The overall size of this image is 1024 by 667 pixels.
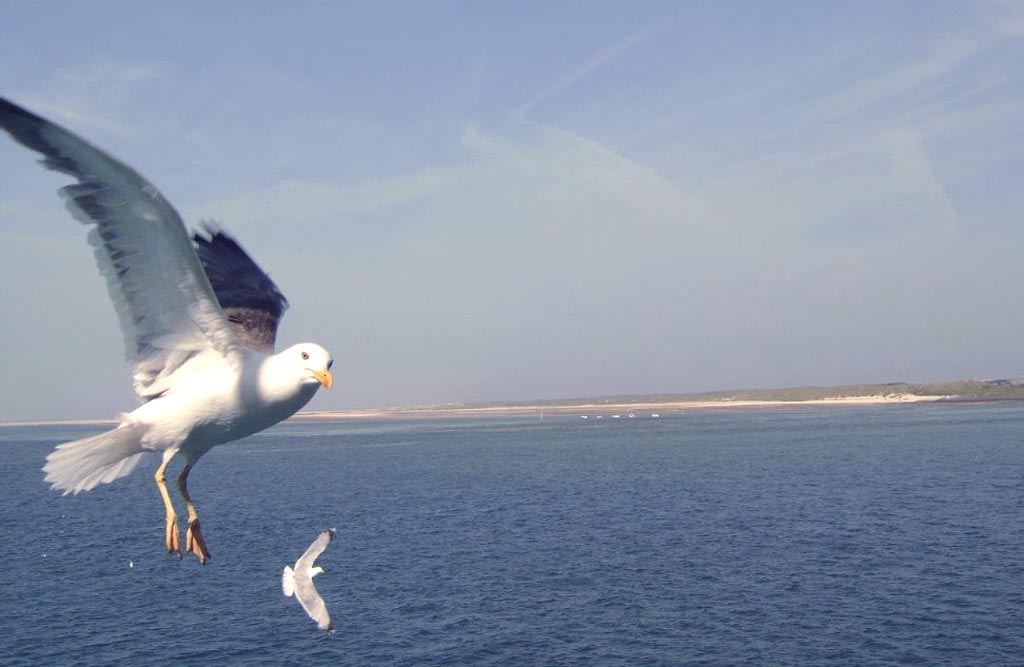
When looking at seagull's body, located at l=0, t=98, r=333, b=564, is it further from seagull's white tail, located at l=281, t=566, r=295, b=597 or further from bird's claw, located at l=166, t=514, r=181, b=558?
seagull's white tail, located at l=281, t=566, r=295, b=597

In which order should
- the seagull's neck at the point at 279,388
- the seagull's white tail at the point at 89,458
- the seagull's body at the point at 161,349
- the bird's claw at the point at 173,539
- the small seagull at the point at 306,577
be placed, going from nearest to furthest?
the small seagull at the point at 306,577 → the seagull's body at the point at 161,349 → the seagull's neck at the point at 279,388 → the bird's claw at the point at 173,539 → the seagull's white tail at the point at 89,458

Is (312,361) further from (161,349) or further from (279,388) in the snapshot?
(161,349)

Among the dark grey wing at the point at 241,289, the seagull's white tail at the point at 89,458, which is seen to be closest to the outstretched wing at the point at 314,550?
the seagull's white tail at the point at 89,458

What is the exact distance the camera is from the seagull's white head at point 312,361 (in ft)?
24.3

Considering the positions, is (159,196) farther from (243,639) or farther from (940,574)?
(940,574)

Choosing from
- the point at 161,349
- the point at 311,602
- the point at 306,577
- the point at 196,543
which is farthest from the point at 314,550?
the point at 161,349

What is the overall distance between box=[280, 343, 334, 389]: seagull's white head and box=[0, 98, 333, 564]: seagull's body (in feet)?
0.03

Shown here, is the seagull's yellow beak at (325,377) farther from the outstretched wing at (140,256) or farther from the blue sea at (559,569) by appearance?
the blue sea at (559,569)

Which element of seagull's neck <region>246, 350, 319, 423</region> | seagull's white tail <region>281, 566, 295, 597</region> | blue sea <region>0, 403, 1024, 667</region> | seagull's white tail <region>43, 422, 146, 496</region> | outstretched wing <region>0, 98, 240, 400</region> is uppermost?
outstretched wing <region>0, 98, 240, 400</region>

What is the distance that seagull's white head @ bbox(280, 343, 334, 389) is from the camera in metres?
7.40

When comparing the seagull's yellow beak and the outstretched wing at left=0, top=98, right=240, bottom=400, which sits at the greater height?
the outstretched wing at left=0, top=98, right=240, bottom=400

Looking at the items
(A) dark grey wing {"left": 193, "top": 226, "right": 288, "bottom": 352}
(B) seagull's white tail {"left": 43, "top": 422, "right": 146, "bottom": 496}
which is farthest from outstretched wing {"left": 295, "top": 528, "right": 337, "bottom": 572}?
(A) dark grey wing {"left": 193, "top": 226, "right": 288, "bottom": 352}

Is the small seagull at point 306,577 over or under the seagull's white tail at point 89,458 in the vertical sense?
under

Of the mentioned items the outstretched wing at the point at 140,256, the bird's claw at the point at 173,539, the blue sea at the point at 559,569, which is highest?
the outstretched wing at the point at 140,256
